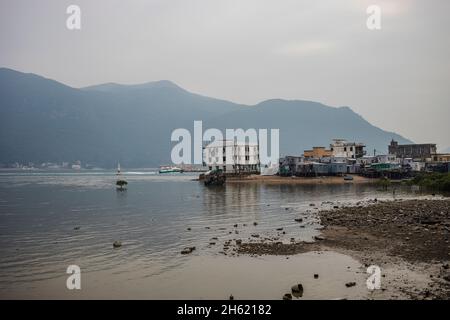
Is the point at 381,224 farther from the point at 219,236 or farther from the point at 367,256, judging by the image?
the point at 219,236

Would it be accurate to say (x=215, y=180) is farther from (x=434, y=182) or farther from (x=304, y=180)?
(x=434, y=182)

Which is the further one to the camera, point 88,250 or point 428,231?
point 428,231

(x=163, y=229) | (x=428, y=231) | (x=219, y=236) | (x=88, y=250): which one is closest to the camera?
(x=88, y=250)

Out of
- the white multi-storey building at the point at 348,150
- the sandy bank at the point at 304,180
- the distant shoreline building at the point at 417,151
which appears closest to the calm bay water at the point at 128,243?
the sandy bank at the point at 304,180

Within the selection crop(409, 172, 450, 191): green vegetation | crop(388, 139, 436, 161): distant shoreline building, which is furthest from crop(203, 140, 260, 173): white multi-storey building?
crop(409, 172, 450, 191): green vegetation

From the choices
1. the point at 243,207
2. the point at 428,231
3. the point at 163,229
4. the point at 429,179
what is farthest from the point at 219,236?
the point at 429,179

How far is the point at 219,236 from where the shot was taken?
2794 cm

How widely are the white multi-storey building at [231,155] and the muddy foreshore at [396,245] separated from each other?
81.8 metres

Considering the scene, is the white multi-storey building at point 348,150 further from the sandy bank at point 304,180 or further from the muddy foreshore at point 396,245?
the muddy foreshore at point 396,245

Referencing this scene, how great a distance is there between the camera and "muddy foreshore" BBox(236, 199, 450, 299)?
53.9 feet

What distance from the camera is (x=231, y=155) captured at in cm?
11794

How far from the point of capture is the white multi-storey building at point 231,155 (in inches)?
4632
